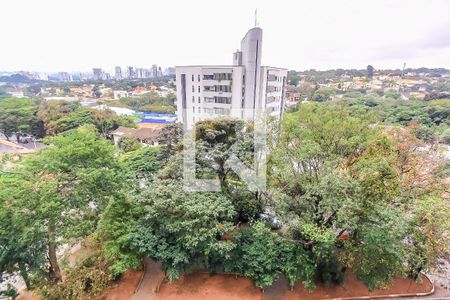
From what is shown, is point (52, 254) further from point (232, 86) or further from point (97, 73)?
point (97, 73)

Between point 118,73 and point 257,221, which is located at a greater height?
point 118,73

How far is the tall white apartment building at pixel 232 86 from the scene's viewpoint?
19695mm

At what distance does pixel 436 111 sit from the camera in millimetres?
30469

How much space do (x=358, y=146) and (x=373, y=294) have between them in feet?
15.6

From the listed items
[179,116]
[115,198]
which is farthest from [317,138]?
[179,116]

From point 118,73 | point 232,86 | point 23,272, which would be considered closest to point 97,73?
point 118,73

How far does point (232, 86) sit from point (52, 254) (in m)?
17.3

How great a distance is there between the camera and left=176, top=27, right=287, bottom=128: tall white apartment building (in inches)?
775

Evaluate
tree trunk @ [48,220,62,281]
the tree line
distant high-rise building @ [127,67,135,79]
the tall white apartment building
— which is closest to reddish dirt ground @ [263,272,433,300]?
the tree line

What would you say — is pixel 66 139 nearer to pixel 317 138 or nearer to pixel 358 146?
pixel 317 138

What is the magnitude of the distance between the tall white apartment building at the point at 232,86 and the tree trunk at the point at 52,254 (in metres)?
13.9

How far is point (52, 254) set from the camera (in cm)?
726

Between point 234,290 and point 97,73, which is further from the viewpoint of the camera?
point 97,73

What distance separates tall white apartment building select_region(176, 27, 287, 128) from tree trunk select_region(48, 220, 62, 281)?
1387 centimetres
